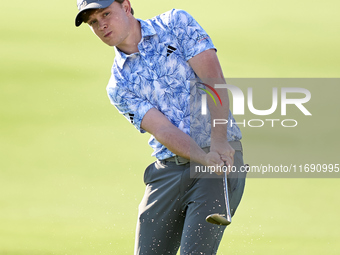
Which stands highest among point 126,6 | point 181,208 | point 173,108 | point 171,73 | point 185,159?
point 126,6

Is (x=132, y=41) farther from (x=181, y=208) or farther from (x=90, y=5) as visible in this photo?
(x=181, y=208)

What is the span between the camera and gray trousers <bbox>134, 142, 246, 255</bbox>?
2281 millimetres

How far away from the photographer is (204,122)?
240cm

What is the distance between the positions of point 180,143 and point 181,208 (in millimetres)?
259

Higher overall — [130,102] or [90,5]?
[90,5]

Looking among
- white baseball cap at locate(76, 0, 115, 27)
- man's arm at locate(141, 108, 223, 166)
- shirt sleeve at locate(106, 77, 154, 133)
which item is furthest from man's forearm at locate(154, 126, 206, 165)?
white baseball cap at locate(76, 0, 115, 27)

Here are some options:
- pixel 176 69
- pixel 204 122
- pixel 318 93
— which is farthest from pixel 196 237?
pixel 318 93

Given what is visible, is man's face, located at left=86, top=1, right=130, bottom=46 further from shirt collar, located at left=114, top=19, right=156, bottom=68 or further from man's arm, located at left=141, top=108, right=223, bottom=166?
man's arm, located at left=141, top=108, right=223, bottom=166

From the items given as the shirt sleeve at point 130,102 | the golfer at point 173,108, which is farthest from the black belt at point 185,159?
the shirt sleeve at point 130,102

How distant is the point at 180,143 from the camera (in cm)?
231

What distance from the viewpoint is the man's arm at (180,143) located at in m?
2.31

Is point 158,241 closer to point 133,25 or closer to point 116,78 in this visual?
point 116,78

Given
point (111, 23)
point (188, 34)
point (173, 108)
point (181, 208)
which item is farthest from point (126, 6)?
point (181, 208)

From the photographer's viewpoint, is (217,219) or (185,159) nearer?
(217,219)
